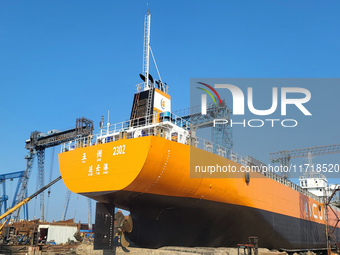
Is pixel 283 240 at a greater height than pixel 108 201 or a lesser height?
lesser

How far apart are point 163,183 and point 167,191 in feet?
1.89

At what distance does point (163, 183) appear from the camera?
41.8ft

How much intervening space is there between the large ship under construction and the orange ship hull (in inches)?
1.6

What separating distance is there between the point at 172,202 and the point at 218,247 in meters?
4.09

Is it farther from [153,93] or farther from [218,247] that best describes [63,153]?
[218,247]

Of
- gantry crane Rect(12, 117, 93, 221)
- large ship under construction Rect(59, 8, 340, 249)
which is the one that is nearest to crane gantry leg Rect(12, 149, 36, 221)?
gantry crane Rect(12, 117, 93, 221)

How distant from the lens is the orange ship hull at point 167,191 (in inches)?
491

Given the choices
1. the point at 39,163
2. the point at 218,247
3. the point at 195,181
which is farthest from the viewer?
the point at 39,163

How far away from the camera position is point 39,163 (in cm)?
4938

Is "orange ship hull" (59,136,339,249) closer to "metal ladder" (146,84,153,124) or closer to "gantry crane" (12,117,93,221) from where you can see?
"metal ladder" (146,84,153,124)

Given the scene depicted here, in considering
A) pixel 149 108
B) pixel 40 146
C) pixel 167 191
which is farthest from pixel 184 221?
pixel 40 146

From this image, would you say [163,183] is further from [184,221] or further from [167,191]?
[184,221]

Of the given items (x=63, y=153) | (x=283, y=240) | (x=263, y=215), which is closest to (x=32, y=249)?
(x=63, y=153)

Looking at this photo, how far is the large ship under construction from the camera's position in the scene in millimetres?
12586
